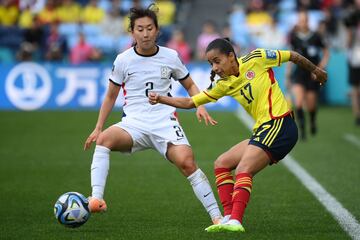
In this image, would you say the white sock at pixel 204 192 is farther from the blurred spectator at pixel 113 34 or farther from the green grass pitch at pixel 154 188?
the blurred spectator at pixel 113 34

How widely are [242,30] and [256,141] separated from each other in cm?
1961

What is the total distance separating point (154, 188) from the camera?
37.8 feet

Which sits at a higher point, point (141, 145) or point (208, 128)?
point (141, 145)

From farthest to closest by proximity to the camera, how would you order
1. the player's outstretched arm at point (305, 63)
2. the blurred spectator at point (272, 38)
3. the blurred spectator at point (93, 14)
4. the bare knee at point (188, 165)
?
the blurred spectator at point (93, 14), the blurred spectator at point (272, 38), the bare knee at point (188, 165), the player's outstretched arm at point (305, 63)

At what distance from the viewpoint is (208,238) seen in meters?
7.83

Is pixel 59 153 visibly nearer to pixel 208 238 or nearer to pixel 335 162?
pixel 335 162

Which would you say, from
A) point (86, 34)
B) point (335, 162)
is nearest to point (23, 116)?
point (86, 34)

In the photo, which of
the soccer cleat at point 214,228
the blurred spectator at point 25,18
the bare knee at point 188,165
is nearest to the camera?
the soccer cleat at point 214,228

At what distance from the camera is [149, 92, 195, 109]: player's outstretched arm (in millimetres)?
8188

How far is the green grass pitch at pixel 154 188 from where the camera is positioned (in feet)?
27.6

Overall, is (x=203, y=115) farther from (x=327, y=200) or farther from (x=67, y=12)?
(x=67, y=12)

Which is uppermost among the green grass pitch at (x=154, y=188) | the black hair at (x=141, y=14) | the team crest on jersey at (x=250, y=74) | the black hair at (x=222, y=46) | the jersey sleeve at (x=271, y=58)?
the black hair at (x=141, y=14)

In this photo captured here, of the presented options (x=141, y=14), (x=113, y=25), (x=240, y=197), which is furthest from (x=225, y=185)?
(x=113, y=25)

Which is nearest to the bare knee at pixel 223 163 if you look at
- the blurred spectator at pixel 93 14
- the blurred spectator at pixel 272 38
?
the blurred spectator at pixel 272 38
